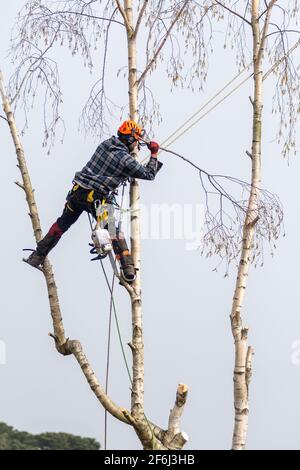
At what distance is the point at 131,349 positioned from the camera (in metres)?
13.3

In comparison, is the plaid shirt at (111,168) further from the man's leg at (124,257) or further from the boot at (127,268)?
the boot at (127,268)

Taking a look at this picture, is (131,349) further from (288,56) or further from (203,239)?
(288,56)

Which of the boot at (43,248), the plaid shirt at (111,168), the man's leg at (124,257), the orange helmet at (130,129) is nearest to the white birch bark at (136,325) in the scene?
the man's leg at (124,257)

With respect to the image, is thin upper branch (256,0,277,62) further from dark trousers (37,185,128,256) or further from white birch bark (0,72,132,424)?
white birch bark (0,72,132,424)

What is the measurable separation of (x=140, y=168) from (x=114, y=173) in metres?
0.39

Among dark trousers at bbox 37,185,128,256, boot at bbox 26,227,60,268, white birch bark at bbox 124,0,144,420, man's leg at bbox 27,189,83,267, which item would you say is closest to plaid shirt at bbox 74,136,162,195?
dark trousers at bbox 37,185,128,256

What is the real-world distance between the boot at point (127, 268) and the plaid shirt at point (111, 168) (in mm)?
716

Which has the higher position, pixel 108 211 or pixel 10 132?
pixel 10 132

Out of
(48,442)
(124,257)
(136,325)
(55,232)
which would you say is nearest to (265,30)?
(124,257)

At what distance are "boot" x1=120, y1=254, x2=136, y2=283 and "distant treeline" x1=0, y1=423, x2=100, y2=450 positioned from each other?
497cm

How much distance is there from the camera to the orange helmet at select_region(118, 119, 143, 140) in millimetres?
13250
